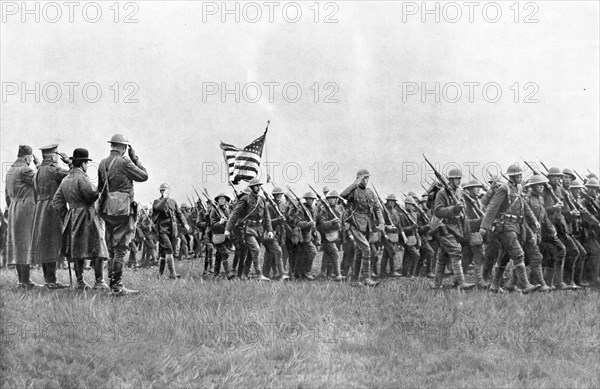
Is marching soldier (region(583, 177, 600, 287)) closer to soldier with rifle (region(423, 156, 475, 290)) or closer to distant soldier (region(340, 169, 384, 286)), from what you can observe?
soldier with rifle (region(423, 156, 475, 290))

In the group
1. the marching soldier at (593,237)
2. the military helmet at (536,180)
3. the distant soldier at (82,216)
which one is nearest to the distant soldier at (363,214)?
the military helmet at (536,180)

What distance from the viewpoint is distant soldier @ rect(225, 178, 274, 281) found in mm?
14398

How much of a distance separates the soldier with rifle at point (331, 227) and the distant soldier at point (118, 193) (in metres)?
5.90

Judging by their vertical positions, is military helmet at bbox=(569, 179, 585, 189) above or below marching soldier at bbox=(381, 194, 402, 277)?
above

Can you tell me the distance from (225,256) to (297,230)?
1.90 meters

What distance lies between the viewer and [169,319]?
30.4ft

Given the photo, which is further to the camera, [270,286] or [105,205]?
[270,286]

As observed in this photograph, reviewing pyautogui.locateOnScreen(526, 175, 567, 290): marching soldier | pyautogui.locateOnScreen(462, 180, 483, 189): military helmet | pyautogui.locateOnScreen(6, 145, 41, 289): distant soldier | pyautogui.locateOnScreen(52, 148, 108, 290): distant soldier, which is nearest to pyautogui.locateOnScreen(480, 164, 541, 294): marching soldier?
pyautogui.locateOnScreen(526, 175, 567, 290): marching soldier

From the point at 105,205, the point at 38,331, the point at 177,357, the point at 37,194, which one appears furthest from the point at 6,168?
the point at 177,357

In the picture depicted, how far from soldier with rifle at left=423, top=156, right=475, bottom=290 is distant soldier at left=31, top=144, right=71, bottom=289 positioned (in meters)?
6.34

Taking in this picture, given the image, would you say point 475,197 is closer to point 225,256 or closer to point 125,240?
point 225,256

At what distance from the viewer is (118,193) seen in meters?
10.2

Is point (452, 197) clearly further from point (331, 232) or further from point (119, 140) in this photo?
point (119, 140)

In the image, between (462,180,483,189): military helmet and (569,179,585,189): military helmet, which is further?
(462,180,483,189): military helmet
